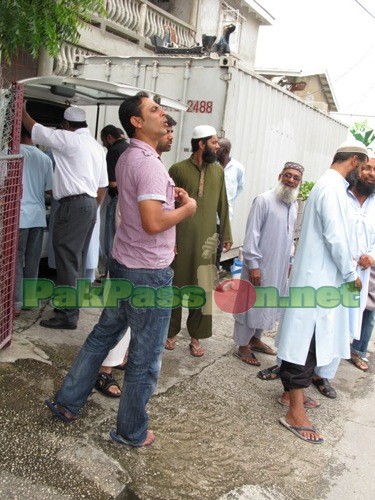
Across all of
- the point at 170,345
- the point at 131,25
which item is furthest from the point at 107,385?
the point at 131,25

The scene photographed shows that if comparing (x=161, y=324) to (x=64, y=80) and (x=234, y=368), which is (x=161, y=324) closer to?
(x=234, y=368)

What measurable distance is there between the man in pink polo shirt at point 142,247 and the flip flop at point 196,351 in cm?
161

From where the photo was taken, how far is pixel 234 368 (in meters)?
4.35

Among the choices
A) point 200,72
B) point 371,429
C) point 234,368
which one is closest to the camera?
point 371,429

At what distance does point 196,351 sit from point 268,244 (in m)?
1.11

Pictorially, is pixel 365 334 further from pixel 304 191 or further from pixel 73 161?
Result: pixel 304 191

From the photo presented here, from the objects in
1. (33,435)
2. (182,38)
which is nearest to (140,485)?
(33,435)

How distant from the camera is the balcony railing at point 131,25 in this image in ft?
35.9

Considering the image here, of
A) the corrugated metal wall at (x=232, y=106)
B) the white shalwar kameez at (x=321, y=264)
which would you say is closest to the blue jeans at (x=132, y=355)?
the white shalwar kameez at (x=321, y=264)

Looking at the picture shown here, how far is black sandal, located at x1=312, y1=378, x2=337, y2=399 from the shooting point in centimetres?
413

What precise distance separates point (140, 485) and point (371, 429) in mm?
1885

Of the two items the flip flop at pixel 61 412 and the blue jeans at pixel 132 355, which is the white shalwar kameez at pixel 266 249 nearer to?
the blue jeans at pixel 132 355

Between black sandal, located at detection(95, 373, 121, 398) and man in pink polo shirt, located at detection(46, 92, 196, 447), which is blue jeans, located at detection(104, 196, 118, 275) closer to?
black sandal, located at detection(95, 373, 121, 398)

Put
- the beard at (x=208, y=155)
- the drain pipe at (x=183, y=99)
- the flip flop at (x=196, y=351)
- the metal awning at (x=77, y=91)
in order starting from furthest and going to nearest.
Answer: the drain pipe at (x=183, y=99), the flip flop at (x=196, y=351), the beard at (x=208, y=155), the metal awning at (x=77, y=91)
